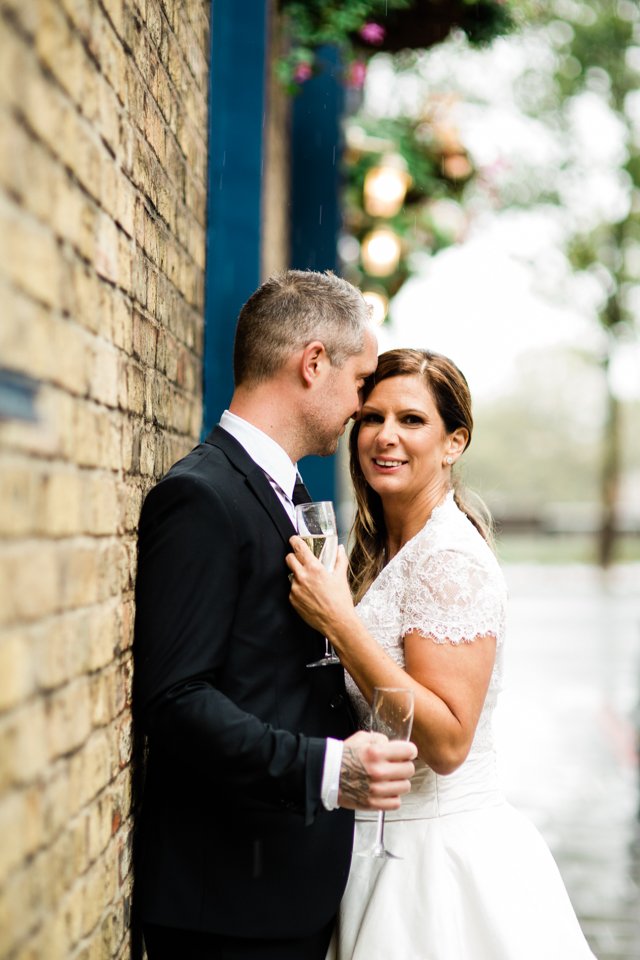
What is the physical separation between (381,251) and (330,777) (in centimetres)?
674

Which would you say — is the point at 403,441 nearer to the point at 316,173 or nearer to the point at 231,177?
the point at 231,177

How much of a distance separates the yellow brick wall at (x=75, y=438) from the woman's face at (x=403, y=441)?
0.65 metres

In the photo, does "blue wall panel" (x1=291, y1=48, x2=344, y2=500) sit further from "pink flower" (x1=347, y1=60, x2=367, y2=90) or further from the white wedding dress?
the white wedding dress

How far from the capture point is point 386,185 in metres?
8.09

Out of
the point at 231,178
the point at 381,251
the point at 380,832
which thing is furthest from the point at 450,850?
the point at 381,251

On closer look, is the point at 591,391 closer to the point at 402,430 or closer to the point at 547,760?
the point at 547,760

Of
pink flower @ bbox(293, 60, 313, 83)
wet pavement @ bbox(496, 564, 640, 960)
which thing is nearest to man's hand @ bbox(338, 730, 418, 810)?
wet pavement @ bbox(496, 564, 640, 960)

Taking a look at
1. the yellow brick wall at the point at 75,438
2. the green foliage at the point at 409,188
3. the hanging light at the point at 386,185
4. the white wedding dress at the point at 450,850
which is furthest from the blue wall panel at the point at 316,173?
the yellow brick wall at the point at 75,438

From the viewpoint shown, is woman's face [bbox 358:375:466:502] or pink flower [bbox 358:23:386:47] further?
pink flower [bbox 358:23:386:47]

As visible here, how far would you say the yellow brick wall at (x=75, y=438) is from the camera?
156 centimetres

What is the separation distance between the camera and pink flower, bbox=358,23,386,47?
5.21 meters

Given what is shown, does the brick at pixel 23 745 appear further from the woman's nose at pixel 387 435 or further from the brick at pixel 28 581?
the woman's nose at pixel 387 435

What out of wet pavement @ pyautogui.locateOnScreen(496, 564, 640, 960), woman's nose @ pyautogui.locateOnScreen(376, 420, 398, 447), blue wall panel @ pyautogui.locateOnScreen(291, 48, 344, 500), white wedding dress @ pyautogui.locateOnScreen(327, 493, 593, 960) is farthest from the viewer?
blue wall panel @ pyautogui.locateOnScreen(291, 48, 344, 500)

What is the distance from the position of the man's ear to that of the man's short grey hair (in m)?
0.01
